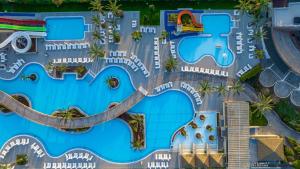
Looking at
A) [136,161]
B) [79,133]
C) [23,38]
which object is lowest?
[136,161]

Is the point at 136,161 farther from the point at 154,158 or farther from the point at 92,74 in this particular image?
the point at 92,74

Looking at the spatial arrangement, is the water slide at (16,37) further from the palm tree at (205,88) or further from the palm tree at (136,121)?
the palm tree at (205,88)

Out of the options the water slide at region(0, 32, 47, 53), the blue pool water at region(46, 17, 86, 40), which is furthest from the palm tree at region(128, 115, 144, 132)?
the water slide at region(0, 32, 47, 53)

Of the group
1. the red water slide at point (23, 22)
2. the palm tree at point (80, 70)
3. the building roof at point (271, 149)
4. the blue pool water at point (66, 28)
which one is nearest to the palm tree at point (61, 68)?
the palm tree at point (80, 70)

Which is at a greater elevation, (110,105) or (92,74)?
(92,74)

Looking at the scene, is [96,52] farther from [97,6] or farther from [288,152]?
[288,152]

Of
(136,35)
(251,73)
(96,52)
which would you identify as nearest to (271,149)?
(251,73)

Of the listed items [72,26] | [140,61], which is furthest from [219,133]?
[72,26]
